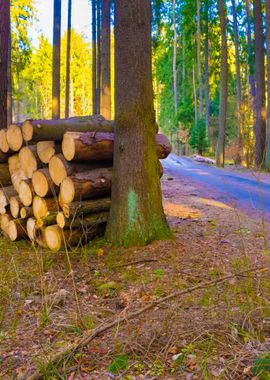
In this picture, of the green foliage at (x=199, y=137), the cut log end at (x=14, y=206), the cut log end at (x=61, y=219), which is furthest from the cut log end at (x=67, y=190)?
the green foliage at (x=199, y=137)

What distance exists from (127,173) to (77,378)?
304cm

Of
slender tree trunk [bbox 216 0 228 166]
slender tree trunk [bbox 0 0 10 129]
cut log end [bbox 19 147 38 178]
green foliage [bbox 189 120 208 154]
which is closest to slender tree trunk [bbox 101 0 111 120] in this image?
slender tree trunk [bbox 0 0 10 129]

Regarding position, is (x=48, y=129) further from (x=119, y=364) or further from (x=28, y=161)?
(x=119, y=364)

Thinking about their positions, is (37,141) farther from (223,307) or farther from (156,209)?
(223,307)

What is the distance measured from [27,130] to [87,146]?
3.27 ft

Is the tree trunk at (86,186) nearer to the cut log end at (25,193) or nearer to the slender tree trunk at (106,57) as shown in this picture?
the cut log end at (25,193)

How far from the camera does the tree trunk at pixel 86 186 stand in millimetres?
5465

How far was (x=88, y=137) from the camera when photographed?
18.3ft

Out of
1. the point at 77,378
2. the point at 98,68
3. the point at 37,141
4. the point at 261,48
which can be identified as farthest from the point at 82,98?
the point at 77,378

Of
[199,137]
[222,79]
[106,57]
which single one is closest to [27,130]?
[106,57]

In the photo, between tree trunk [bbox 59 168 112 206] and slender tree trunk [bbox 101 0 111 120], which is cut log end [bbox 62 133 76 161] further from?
slender tree trunk [bbox 101 0 111 120]

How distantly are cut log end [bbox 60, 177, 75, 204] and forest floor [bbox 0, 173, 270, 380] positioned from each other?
28.7 inches

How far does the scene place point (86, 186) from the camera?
5.61m

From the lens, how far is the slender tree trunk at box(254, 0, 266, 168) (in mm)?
18375
